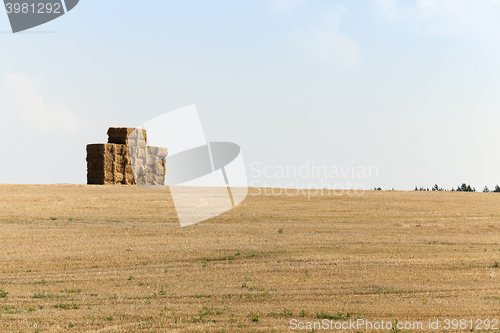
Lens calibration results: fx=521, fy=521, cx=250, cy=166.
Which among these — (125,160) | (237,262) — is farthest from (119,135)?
(237,262)

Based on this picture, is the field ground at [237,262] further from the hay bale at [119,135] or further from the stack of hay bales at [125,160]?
the hay bale at [119,135]

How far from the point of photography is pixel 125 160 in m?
29.2

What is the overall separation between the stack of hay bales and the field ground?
288 cm

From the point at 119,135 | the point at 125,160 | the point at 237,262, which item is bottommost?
the point at 237,262

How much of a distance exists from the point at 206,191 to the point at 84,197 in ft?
18.9

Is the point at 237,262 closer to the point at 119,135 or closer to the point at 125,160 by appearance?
the point at 125,160

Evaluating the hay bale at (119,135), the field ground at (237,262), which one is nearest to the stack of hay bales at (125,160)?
the hay bale at (119,135)

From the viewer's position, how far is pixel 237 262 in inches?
587

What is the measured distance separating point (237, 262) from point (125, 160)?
52.8 feet

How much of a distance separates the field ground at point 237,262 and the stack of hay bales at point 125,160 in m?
2.88

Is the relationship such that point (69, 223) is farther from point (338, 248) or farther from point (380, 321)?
point (380, 321)

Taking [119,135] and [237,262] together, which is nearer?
[237,262]

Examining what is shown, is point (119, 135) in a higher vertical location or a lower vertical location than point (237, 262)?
higher

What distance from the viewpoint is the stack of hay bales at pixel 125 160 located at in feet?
93.2
